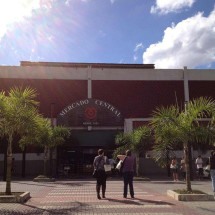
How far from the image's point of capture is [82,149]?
36.8 meters

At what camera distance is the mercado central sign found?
121 ft

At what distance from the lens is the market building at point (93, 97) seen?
36.6m

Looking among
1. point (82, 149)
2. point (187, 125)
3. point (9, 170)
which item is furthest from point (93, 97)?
point (9, 170)

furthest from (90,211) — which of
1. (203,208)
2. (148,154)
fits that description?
(148,154)


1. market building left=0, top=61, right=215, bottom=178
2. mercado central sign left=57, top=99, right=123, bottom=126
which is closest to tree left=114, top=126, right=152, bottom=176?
market building left=0, top=61, right=215, bottom=178

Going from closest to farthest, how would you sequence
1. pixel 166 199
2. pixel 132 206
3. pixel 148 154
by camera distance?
pixel 132 206 < pixel 166 199 < pixel 148 154

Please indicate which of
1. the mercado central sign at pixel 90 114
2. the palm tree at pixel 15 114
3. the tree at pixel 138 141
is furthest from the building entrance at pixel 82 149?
the palm tree at pixel 15 114

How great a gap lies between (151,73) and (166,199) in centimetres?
2528

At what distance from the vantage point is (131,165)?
15.7 m

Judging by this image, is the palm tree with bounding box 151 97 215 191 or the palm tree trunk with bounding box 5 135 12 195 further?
the palm tree with bounding box 151 97 215 191

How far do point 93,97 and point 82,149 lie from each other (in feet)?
16.8

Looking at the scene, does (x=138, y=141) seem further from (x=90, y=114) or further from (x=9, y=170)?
(x=9, y=170)

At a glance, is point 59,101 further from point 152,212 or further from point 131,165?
point 152,212

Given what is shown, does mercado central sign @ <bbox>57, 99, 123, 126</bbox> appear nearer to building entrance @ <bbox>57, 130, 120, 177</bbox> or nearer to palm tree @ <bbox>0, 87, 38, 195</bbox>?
building entrance @ <bbox>57, 130, 120, 177</bbox>
